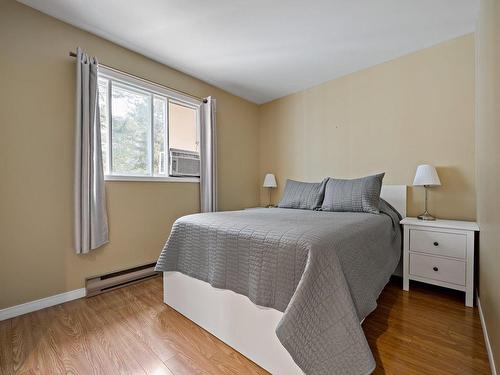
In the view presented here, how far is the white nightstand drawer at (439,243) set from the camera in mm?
1871

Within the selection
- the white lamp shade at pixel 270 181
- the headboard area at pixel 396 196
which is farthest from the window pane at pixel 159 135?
the headboard area at pixel 396 196

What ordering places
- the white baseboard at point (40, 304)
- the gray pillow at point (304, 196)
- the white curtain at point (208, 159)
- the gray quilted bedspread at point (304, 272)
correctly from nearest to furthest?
the gray quilted bedspread at point (304, 272), the white baseboard at point (40, 304), the gray pillow at point (304, 196), the white curtain at point (208, 159)

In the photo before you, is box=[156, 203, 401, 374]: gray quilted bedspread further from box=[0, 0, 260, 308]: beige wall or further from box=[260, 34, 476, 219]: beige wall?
box=[260, 34, 476, 219]: beige wall

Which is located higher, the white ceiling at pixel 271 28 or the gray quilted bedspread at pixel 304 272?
the white ceiling at pixel 271 28

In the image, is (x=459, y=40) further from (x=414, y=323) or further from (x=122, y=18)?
(x=122, y=18)

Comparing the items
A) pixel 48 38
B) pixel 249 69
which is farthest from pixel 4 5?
pixel 249 69

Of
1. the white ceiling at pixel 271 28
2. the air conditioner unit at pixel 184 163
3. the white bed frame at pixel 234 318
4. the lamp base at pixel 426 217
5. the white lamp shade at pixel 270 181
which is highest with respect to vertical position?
the white ceiling at pixel 271 28

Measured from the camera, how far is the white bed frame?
1.18 metres

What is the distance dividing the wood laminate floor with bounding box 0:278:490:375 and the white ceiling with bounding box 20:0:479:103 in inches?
94.8

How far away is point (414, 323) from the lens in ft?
5.30

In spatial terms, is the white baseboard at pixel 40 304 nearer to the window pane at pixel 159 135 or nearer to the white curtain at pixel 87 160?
the white curtain at pixel 87 160

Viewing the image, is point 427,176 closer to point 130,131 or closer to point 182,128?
point 182,128

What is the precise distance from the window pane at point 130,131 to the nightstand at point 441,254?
2780 mm

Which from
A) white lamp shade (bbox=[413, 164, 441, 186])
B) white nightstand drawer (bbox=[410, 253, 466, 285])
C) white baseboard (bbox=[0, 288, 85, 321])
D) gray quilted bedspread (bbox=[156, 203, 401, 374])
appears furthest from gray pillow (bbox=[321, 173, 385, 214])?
white baseboard (bbox=[0, 288, 85, 321])
